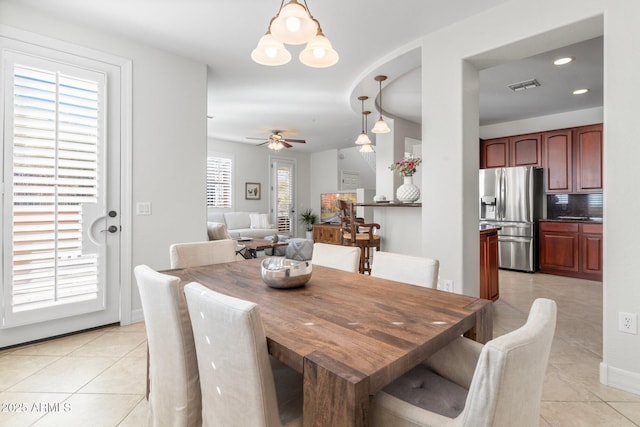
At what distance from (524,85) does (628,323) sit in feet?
10.4

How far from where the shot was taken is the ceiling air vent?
3.93 meters

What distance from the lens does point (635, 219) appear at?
190 cm

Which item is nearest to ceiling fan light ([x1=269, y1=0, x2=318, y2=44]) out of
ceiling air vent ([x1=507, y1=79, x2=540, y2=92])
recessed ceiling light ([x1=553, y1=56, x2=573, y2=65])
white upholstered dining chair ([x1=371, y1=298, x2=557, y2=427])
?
white upholstered dining chair ([x1=371, y1=298, x2=557, y2=427])

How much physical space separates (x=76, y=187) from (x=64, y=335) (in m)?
1.22

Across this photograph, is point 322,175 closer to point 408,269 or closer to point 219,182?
point 219,182

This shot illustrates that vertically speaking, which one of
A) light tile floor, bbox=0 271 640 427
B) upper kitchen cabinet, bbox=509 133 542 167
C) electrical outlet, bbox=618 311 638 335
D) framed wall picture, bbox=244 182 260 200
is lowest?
light tile floor, bbox=0 271 640 427

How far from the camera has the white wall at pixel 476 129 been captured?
1928 mm

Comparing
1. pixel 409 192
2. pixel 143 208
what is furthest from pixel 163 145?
pixel 409 192

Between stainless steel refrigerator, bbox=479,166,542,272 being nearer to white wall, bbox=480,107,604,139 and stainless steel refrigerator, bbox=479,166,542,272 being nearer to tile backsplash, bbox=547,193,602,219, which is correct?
tile backsplash, bbox=547,193,602,219

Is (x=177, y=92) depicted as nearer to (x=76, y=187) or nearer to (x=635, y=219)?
(x=76, y=187)

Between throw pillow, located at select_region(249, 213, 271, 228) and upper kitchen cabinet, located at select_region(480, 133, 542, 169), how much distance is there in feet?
15.9

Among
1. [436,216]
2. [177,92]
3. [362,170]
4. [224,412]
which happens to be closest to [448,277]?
[436,216]

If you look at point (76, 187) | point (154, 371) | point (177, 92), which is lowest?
point (154, 371)

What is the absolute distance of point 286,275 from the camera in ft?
4.98
